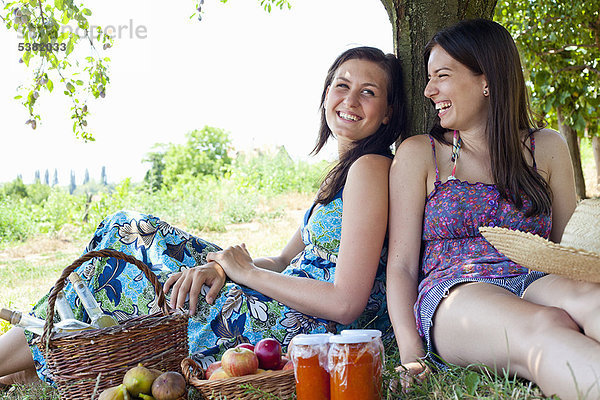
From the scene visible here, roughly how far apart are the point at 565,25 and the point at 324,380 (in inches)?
250

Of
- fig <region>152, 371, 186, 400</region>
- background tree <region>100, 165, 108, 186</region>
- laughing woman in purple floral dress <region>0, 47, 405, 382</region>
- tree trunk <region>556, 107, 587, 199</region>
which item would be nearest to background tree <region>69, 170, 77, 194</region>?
background tree <region>100, 165, 108, 186</region>

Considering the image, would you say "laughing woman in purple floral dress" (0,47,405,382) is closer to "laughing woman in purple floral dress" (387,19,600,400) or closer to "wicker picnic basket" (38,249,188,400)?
"laughing woman in purple floral dress" (387,19,600,400)

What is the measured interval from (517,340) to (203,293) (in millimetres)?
1237

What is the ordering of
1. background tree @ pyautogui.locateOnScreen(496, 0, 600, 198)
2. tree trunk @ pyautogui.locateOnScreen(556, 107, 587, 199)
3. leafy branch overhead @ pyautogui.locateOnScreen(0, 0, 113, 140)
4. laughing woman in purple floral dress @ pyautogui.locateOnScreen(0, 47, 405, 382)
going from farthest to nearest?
tree trunk @ pyautogui.locateOnScreen(556, 107, 587, 199)
background tree @ pyautogui.locateOnScreen(496, 0, 600, 198)
leafy branch overhead @ pyautogui.locateOnScreen(0, 0, 113, 140)
laughing woman in purple floral dress @ pyautogui.locateOnScreen(0, 47, 405, 382)

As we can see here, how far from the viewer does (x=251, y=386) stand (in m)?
1.90

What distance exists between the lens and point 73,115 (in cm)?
437

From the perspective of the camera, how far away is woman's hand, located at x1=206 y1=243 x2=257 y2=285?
2.49 meters

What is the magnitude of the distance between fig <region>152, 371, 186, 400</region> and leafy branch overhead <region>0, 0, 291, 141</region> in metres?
2.21

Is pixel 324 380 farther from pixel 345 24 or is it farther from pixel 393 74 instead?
pixel 345 24

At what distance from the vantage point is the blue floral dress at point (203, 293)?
8.02 ft

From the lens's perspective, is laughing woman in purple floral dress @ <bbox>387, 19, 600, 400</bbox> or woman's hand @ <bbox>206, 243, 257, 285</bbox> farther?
woman's hand @ <bbox>206, 243, 257, 285</bbox>

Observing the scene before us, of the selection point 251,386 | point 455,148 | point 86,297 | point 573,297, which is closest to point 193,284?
point 86,297

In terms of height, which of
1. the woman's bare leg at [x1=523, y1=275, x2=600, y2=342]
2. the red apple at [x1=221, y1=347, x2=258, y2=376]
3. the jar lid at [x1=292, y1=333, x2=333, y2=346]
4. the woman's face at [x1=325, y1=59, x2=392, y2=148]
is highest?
the woman's face at [x1=325, y1=59, x2=392, y2=148]

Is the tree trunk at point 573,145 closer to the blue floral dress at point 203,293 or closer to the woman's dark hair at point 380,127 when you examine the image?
the woman's dark hair at point 380,127
